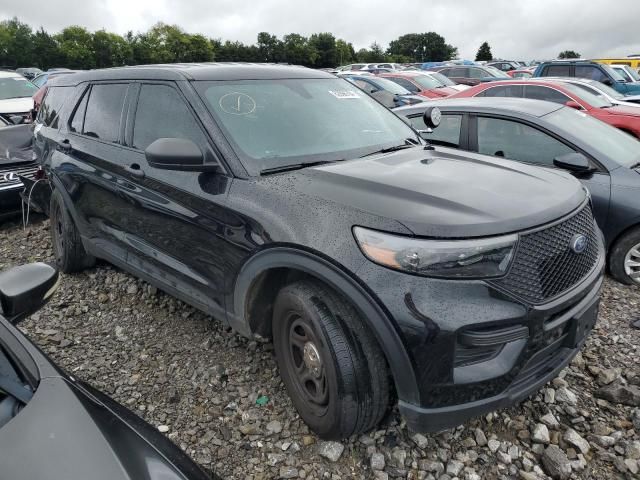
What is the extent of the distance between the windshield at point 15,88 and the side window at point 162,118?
406 inches

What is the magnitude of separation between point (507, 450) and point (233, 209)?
1738mm

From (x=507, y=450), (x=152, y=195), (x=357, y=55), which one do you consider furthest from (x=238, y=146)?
(x=357, y=55)

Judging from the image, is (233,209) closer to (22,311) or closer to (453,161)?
(22,311)

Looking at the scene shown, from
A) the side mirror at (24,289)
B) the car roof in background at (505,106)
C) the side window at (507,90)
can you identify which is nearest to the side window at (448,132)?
the car roof in background at (505,106)

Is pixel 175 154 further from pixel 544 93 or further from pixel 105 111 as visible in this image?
pixel 544 93

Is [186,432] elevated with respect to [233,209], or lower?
lower

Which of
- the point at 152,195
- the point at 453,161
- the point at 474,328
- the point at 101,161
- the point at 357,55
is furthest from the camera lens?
the point at 357,55

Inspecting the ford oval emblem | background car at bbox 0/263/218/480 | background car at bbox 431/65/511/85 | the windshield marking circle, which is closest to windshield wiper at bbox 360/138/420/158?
the windshield marking circle

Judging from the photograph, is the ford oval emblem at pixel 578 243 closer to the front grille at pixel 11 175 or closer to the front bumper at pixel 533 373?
the front bumper at pixel 533 373

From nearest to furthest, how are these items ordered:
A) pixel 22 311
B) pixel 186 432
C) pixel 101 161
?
pixel 22 311
pixel 186 432
pixel 101 161

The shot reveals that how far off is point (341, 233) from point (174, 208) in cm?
119

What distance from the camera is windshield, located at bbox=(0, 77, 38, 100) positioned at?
11445mm

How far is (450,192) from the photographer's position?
7.15ft

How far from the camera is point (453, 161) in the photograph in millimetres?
2750
